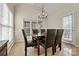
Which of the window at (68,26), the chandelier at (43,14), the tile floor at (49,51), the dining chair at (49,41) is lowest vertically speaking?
the tile floor at (49,51)

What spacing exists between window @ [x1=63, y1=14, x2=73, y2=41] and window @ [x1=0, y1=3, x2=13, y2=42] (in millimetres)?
1245

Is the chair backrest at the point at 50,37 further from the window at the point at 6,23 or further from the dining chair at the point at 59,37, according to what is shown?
the window at the point at 6,23

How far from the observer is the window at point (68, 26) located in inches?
92.2

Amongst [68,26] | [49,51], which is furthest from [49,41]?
[68,26]

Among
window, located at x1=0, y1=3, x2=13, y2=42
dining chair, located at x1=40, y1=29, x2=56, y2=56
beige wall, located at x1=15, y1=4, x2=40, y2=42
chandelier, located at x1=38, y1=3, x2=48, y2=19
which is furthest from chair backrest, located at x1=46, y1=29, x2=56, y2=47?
window, located at x1=0, y1=3, x2=13, y2=42

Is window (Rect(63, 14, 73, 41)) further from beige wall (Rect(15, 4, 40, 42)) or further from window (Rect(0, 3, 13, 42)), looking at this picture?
window (Rect(0, 3, 13, 42))

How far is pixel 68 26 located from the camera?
2365 mm

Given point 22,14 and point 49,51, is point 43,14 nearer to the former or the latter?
point 22,14

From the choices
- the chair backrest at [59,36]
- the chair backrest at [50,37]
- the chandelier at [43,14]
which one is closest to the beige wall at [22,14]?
the chandelier at [43,14]

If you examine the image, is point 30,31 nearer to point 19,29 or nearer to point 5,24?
point 19,29

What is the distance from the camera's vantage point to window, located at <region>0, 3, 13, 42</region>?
80.2 inches

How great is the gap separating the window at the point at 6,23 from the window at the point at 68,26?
1.24m

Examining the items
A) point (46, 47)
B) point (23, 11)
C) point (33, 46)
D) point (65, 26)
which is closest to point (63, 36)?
point (65, 26)

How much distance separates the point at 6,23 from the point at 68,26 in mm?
1430
